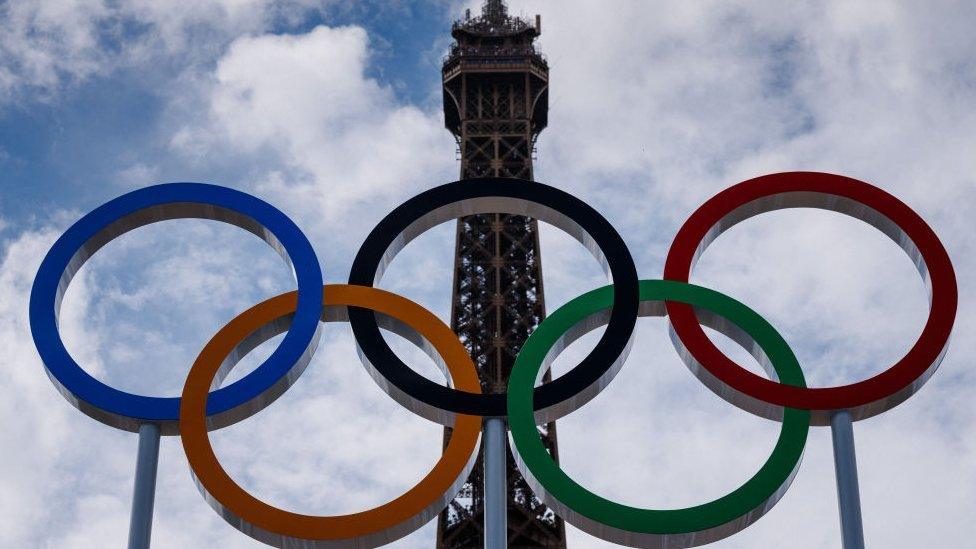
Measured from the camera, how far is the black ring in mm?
26250

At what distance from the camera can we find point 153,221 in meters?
28.8

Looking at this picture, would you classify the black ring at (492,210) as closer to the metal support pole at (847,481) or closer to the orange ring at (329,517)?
the orange ring at (329,517)

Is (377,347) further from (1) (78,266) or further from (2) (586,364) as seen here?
(1) (78,266)

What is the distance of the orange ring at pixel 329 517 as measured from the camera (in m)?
24.9

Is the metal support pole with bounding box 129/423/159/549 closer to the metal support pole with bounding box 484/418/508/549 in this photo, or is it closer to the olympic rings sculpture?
the olympic rings sculpture

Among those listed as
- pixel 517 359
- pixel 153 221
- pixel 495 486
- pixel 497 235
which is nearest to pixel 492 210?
pixel 517 359

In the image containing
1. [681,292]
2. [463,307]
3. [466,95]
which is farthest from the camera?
[466,95]

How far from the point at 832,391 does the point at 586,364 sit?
13.2 ft

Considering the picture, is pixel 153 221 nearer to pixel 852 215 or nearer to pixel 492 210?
pixel 492 210

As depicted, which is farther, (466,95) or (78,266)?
(466,95)

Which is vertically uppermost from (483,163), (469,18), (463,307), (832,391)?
(469,18)

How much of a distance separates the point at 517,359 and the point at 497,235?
43.8 meters

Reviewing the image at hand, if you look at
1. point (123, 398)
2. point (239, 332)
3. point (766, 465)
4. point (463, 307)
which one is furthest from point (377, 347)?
point (463, 307)

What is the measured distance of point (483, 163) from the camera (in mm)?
71688
